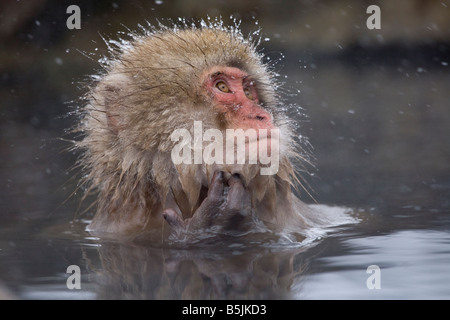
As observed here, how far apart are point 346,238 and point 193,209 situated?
735 millimetres

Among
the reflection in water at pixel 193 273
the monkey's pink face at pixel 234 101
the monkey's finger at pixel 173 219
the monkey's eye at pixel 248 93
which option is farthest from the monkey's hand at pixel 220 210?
the monkey's eye at pixel 248 93

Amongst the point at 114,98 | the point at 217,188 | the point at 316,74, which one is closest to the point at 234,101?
the point at 217,188

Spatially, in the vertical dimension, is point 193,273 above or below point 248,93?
below

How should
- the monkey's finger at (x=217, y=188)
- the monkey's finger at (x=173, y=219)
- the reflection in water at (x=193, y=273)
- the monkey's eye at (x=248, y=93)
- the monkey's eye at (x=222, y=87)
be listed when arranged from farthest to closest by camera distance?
the monkey's eye at (x=248, y=93) → the monkey's eye at (x=222, y=87) → the monkey's finger at (x=173, y=219) → the monkey's finger at (x=217, y=188) → the reflection in water at (x=193, y=273)

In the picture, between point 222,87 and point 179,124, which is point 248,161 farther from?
point 222,87

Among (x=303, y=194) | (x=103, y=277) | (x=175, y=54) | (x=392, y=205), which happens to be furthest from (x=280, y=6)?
(x=103, y=277)

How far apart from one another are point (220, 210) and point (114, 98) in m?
0.84

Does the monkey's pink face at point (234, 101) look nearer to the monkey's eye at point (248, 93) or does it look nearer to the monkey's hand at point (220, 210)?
the monkey's eye at point (248, 93)

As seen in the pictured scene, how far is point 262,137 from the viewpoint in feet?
9.70

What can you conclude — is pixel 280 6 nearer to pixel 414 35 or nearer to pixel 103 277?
pixel 414 35

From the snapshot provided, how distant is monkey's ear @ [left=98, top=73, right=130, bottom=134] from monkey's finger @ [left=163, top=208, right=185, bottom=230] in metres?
0.50

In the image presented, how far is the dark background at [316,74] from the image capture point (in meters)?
6.25

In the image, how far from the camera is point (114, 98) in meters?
3.26

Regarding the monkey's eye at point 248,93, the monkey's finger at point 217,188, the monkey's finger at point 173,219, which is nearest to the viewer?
the monkey's finger at point 217,188
